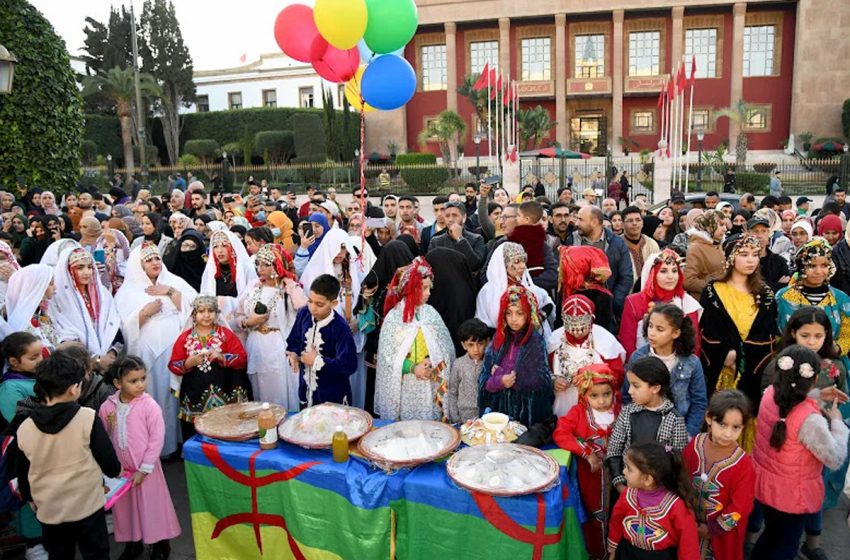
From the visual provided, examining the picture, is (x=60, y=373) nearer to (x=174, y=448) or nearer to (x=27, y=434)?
(x=27, y=434)

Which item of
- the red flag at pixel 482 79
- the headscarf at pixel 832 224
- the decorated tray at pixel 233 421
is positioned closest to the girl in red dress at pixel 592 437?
the decorated tray at pixel 233 421

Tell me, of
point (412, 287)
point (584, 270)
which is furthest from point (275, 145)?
point (412, 287)

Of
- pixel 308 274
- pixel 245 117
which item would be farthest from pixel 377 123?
pixel 308 274

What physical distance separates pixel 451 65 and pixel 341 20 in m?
31.6

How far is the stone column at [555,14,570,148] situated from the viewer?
34.2 metres

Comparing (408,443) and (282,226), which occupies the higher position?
(282,226)

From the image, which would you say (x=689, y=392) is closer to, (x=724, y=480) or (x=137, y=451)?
(x=724, y=480)

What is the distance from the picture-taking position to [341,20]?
563cm

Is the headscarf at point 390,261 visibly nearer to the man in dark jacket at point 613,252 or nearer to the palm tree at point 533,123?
the man in dark jacket at point 613,252

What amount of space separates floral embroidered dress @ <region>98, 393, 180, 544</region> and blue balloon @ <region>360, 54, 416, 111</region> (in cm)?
371

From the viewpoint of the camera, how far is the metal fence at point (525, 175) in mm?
24297

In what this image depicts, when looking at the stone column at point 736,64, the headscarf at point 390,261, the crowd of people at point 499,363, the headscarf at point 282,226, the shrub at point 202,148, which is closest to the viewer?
the crowd of people at point 499,363

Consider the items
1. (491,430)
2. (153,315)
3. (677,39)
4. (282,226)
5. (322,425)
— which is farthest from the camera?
(677,39)

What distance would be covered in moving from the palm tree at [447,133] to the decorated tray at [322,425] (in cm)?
2939
